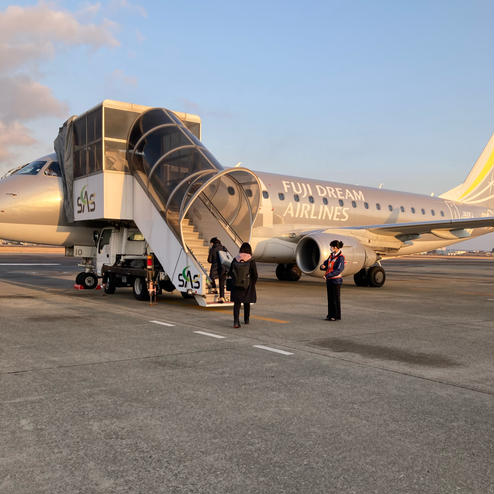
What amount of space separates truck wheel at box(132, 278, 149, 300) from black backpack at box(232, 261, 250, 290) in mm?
4347

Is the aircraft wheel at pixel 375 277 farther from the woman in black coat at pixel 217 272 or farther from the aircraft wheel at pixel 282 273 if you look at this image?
the woman in black coat at pixel 217 272

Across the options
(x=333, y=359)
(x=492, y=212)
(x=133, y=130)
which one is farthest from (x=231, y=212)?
(x=492, y=212)

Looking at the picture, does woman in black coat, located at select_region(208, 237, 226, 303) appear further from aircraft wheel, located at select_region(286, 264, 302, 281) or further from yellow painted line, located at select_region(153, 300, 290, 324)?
aircraft wheel, located at select_region(286, 264, 302, 281)

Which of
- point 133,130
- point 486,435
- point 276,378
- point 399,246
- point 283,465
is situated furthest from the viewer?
point 399,246

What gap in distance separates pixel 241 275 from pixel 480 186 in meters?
23.5

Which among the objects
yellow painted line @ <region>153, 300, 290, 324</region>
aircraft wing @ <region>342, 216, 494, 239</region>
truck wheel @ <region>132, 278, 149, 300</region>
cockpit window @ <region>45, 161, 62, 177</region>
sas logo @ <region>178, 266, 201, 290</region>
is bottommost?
yellow painted line @ <region>153, 300, 290, 324</region>

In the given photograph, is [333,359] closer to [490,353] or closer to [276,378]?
[276,378]

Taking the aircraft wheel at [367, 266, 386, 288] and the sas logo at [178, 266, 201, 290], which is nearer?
the sas logo at [178, 266, 201, 290]

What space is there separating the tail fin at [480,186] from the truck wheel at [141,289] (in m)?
20.0

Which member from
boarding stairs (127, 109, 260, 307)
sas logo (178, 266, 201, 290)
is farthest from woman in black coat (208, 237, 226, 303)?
sas logo (178, 266, 201, 290)

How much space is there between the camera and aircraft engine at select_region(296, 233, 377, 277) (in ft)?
50.3

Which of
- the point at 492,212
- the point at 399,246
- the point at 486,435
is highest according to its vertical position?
the point at 492,212

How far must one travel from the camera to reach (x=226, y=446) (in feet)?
11.7

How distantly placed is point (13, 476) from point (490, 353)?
6.35 m
